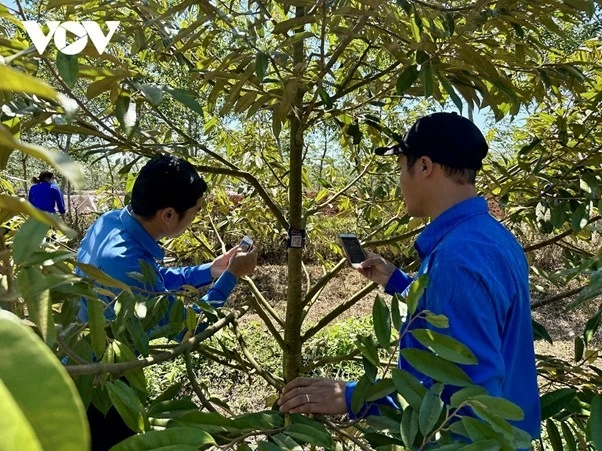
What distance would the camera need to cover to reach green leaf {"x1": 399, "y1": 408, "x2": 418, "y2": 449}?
595 millimetres

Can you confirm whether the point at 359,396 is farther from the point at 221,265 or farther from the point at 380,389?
the point at 221,265

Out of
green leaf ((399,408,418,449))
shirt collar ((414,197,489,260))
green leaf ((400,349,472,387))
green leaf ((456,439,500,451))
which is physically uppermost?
shirt collar ((414,197,489,260))

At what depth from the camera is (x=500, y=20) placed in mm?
1091

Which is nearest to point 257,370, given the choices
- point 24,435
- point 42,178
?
point 24,435

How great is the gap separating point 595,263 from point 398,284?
641 mm

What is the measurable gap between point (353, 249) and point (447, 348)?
0.80m

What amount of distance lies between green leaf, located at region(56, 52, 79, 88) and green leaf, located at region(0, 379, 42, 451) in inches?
20.3

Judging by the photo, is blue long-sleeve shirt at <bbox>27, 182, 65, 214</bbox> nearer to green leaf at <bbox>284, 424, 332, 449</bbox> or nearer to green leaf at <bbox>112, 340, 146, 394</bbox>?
green leaf at <bbox>112, 340, 146, 394</bbox>

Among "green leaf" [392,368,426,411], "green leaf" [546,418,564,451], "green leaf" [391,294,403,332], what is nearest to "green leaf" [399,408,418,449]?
"green leaf" [392,368,426,411]

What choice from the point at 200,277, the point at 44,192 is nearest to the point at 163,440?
the point at 200,277

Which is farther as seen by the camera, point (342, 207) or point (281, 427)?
point (342, 207)

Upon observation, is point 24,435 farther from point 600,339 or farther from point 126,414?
point 600,339

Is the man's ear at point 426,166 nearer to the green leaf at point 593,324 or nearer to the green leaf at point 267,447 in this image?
the green leaf at point 593,324

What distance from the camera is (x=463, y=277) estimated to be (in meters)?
0.87
